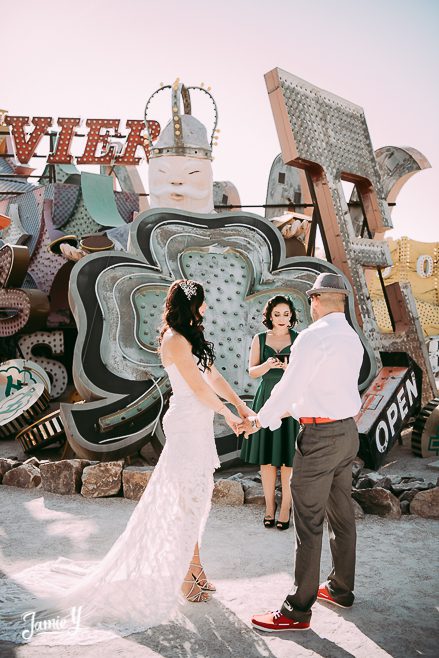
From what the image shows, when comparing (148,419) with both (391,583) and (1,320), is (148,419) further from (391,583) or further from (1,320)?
(1,320)

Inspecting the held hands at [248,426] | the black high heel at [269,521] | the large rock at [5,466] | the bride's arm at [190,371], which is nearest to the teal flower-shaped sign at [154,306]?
the large rock at [5,466]

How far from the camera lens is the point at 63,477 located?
503 cm

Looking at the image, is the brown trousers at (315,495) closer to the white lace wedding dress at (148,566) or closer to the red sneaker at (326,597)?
the red sneaker at (326,597)

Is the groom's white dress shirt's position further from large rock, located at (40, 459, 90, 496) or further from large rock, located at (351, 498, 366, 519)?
large rock, located at (40, 459, 90, 496)

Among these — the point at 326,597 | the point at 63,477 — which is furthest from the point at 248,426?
the point at 63,477

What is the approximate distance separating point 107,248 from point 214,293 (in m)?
1.76

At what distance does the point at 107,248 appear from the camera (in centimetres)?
742

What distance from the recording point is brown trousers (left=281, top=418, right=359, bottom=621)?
2756 mm

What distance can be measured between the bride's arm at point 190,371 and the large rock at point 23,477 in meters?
2.72

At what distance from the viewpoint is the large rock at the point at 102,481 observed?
4.93 m

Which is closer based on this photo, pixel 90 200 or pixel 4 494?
pixel 4 494

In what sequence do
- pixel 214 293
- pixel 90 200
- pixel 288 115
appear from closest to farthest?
pixel 214 293, pixel 288 115, pixel 90 200

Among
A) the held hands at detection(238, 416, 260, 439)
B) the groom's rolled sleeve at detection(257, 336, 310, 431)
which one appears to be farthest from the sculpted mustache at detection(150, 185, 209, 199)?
the groom's rolled sleeve at detection(257, 336, 310, 431)

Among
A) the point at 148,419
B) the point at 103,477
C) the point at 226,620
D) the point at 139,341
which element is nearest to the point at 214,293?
the point at 139,341
